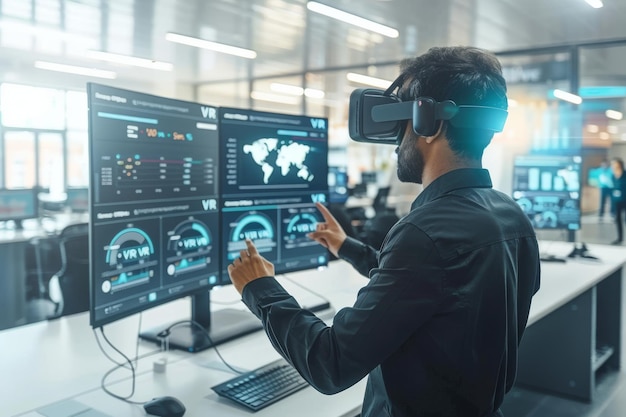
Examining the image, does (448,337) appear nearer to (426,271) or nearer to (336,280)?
(426,271)

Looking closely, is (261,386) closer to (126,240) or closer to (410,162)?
(126,240)

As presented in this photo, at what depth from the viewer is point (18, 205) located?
517 cm

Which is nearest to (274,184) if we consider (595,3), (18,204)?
(18,204)

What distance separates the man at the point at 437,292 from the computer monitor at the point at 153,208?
396 millimetres

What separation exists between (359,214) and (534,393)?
16.3 ft

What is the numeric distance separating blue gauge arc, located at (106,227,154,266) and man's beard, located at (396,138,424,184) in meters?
0.71

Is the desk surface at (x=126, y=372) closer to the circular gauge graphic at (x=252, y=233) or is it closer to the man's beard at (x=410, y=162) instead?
the circular gauge graphic at (x=252, y=233)

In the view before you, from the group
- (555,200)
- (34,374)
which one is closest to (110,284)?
(34,374)

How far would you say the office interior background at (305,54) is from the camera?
216 inches

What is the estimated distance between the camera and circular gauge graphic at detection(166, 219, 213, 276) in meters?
1.62

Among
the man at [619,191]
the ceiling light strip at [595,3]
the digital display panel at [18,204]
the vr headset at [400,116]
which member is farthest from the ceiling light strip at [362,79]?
the vr headset at [400,116]

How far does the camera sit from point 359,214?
8.16 m

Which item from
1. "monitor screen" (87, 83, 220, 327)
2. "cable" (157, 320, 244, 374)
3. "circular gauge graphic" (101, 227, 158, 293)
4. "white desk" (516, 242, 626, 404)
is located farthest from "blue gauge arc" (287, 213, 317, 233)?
"white desk" (516, 242, 626, 404)

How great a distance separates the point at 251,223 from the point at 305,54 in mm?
6188
